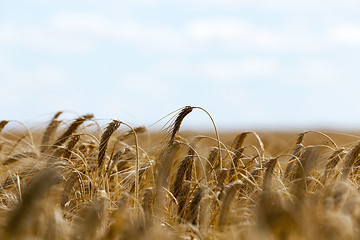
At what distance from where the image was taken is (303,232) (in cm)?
171

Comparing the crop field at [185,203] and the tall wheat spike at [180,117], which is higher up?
the tall wheat spike at [180,117]

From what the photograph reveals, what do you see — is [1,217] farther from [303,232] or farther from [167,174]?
[303,232]

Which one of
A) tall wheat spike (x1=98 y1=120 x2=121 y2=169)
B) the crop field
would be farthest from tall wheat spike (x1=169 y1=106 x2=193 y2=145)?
tall wheat spike (x1=98 y1=120 x2=121 y2=169)

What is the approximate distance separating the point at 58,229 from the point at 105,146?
1249 millimetres

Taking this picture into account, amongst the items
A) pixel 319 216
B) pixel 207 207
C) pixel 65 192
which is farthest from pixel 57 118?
pixel 319 216

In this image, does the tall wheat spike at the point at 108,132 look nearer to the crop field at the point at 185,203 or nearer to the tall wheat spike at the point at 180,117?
the crop field at the point at 185,203

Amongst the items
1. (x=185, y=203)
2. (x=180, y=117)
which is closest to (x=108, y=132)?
(x=180, y=117)

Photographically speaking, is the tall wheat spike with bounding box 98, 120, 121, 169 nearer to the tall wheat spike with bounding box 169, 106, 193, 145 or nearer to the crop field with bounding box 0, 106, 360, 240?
the crop field with bounding box 0, 106, 360, 240

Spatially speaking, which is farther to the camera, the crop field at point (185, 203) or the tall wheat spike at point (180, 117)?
the tall wheat spike at point (180, 117)

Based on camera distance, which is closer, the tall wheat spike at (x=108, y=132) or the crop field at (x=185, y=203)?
the crop field at (x=185, y=203)

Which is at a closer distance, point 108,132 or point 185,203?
point 185,203

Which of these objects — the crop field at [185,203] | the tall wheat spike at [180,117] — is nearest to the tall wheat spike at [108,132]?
the crop field at [185,203]

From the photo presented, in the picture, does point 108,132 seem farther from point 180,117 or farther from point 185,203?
point 185,203

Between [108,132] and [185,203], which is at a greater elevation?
[108,132]
